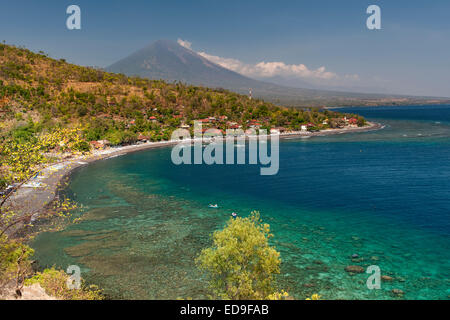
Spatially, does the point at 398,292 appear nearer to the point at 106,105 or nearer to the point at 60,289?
the point at 60,289

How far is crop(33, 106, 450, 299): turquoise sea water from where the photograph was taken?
23.5 metres

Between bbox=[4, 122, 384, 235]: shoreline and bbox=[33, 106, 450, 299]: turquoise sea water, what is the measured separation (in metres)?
3.18

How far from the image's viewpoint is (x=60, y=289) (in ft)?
65.3

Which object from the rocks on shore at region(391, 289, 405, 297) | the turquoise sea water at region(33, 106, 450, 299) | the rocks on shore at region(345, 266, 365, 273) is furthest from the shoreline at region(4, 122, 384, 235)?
the rocks on shore at region(391, 289, 405, 297)

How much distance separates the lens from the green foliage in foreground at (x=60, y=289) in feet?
63.9

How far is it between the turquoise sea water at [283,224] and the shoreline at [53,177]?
3178 mm

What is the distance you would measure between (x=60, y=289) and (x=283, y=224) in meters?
24.1

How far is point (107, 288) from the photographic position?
Answer: 22500mm

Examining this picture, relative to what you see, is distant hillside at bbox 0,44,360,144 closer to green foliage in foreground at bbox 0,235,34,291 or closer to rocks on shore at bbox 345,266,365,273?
green foliage in foreground at bbox 0,235,34,291

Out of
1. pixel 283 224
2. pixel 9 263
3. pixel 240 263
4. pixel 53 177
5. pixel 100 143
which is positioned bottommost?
pixel 283 224

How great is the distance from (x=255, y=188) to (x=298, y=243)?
815 inches

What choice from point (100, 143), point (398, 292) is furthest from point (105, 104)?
point (398, 292)

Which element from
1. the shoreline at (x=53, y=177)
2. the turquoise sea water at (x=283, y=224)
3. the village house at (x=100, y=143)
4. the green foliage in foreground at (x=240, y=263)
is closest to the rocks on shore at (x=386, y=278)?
the turquoise sea water at (x=283, y=224)

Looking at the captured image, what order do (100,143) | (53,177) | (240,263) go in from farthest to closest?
1. (100,143)
2. (53,177)
3. (240,263)
